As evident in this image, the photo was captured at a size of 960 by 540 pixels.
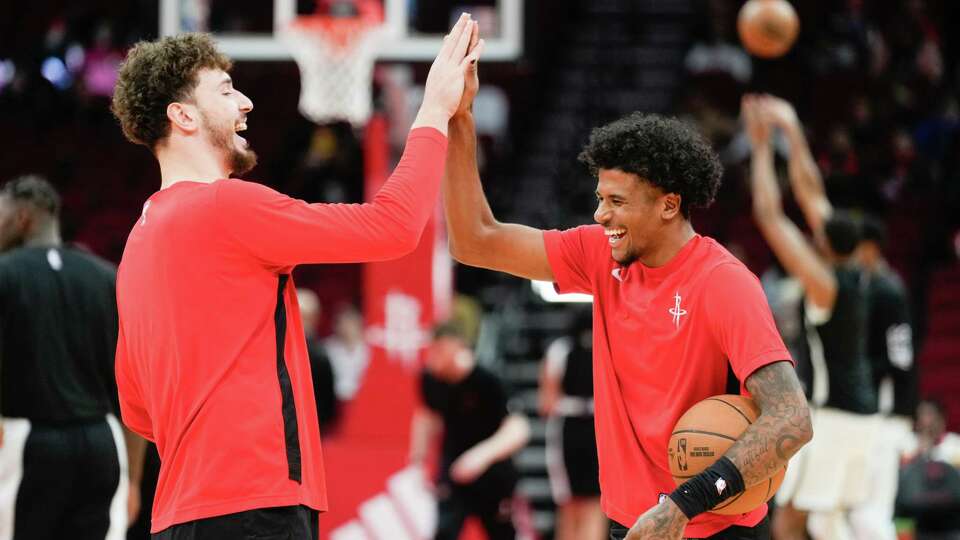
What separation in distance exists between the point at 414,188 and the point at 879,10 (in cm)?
1666

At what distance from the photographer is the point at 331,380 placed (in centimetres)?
910

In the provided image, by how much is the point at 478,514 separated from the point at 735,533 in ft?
15.8

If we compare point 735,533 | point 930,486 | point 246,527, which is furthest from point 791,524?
point 246,527

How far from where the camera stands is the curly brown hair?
369cm

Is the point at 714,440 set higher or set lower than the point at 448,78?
lower

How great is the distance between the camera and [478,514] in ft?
28.4

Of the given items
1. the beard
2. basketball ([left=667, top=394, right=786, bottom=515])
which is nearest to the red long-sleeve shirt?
the beard

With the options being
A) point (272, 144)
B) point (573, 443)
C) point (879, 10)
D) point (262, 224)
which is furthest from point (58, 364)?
point (879, 10)

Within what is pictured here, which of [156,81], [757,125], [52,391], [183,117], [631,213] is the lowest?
[52,391]

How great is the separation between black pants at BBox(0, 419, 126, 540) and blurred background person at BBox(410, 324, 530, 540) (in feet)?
10.2

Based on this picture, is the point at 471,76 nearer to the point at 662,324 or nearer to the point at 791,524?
the point at 662,324

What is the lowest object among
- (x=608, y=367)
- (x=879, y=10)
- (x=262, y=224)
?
(x=608, y=367)

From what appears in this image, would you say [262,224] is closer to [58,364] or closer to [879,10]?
[58,364]

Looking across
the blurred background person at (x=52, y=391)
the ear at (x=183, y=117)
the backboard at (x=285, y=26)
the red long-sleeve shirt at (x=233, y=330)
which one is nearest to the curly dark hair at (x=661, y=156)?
the red long-sleeve shirt at (x=233, y=330)
